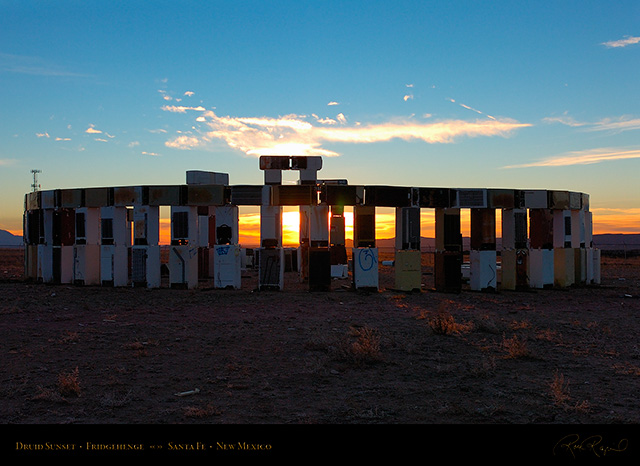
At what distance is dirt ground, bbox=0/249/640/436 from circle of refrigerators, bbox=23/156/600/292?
4.16 meters

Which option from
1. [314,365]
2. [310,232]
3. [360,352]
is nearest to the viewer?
[314,365]

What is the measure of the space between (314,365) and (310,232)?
11.6 metres

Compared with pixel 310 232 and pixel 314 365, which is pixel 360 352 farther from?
pixel 310 232

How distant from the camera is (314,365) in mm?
8641

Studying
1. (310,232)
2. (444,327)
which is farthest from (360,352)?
(310,232)

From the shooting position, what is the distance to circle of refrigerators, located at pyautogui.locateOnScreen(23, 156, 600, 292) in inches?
793

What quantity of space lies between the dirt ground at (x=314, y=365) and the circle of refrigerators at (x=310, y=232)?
416 cm

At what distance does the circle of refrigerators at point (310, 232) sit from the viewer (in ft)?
66.1

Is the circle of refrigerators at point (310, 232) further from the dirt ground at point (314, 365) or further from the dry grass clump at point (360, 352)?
the dry grass clump at point (360, 352)

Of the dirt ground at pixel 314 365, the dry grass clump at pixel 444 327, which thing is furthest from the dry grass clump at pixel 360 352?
the dry grass clump at pixel 444 327

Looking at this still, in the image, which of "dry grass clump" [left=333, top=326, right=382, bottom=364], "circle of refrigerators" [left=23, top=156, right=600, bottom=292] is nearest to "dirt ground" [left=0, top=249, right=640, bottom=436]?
"dry grass clump" [left=333, top=326, right=382, bottom=364]

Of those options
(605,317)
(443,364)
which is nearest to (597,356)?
(443,364)

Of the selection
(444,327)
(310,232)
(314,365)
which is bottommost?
(314,365)

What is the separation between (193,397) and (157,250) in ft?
48.4
